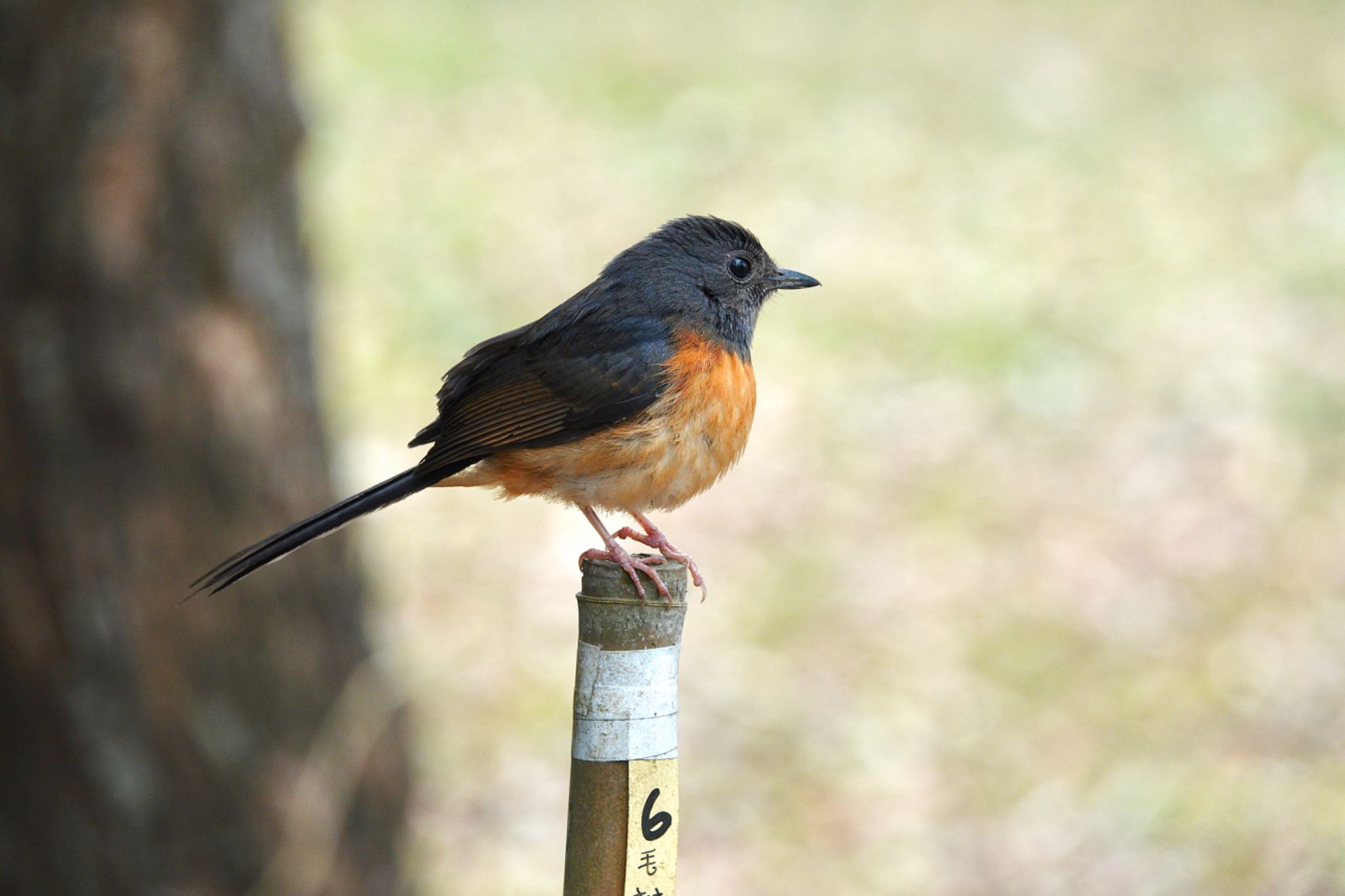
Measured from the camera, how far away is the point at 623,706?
109 inches

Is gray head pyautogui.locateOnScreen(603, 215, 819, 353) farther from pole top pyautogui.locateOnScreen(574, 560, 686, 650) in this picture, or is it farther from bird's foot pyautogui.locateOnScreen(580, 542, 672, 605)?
pole top pyautogui.locateOnScreen(574, 560, 686, 650)

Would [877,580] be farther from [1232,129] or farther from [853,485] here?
[1232,129]

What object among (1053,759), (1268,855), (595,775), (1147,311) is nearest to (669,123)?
(1147,311)

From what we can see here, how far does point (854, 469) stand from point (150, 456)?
5.25m

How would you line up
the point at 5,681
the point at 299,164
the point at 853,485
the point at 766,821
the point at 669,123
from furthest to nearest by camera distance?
the point at 669,123
the point at 853,485
the point at 766,821
the point at 299,164
the point at 5,681

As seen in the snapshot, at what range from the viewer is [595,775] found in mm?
2777

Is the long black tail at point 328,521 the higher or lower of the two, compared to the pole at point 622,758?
higher

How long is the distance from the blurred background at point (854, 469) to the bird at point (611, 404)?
1540mm

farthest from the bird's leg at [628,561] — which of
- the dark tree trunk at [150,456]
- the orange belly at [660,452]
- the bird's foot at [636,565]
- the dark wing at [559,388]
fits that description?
the dark tree trunk at [150,456]

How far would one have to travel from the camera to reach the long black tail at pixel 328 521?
3.29 meters

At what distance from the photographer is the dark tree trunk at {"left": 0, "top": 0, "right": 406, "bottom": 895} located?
4.91 meters

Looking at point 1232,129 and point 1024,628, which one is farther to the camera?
point 1232,129

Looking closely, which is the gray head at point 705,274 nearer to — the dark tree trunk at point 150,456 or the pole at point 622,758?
the pole at point 622,758

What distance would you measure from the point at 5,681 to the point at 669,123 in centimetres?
920
